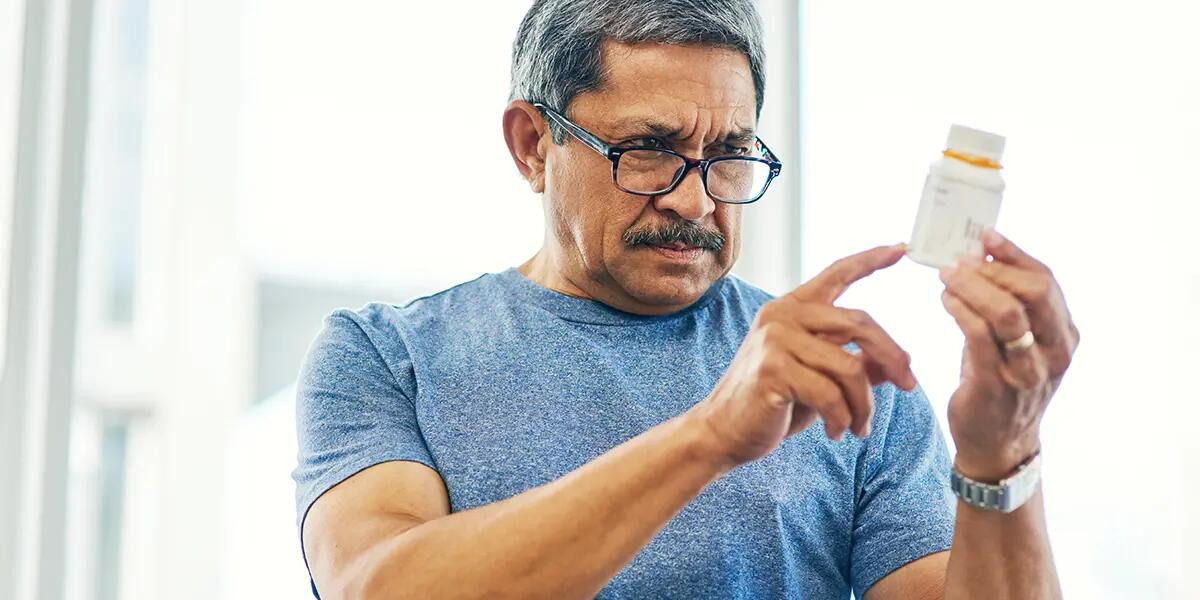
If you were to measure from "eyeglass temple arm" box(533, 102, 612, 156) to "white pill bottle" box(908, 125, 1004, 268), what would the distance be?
526mm

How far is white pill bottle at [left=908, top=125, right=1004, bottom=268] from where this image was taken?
103 centimetres

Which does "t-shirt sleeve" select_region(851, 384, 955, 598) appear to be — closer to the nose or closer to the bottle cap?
the nose

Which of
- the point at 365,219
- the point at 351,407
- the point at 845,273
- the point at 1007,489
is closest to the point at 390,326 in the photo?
the point at 351,407

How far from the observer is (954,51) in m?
2.04

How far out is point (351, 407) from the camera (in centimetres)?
146

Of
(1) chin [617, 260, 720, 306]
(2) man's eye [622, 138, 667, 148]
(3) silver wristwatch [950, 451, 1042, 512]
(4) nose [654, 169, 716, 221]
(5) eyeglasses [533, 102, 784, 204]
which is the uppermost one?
(2) man's eye [622, 138, 667, 148]

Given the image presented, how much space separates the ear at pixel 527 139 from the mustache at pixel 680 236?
21cm

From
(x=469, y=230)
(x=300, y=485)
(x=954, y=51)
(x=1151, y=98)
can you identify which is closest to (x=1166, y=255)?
(x=1151, y=98)

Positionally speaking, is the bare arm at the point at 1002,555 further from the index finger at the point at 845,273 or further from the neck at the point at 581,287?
the neck at the point at 581,287

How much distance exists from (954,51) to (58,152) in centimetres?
145

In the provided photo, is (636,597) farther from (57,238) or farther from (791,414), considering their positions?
(57,238)

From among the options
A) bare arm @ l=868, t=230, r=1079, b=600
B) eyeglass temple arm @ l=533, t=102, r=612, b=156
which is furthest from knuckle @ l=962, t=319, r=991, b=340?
eyeglass temple arm @ l=533, t=102, r=612, b=156

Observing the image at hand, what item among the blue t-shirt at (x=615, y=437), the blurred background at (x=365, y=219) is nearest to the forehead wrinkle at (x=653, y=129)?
the blue t-shirt at (x=615, y=437)

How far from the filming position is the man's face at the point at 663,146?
1.47 m
